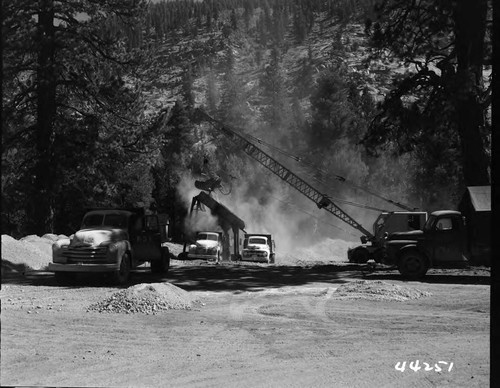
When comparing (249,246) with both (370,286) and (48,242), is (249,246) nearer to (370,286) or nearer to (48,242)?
(48,242)

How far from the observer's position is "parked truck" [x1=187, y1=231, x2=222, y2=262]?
32594 millimetres

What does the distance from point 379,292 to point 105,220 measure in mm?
8893

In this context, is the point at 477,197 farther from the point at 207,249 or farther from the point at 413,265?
the point at 207,249

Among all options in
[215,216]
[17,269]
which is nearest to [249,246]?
[215,216]

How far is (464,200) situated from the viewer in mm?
19953

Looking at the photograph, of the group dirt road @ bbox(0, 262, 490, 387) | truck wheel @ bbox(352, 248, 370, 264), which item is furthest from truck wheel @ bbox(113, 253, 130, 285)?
truck wheel @ bbox(352, 248, 370, 264)

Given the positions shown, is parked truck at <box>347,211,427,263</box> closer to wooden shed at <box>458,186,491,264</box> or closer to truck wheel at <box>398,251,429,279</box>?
truck wheel at <box>398,251,429,279</box>

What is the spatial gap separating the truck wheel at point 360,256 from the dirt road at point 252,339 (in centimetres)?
1696

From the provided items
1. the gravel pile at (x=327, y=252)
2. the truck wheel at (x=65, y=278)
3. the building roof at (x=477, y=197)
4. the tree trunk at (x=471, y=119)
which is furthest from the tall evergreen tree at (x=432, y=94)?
the gravel pile at (x=327, y=252)

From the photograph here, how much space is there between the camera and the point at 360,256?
114 feet

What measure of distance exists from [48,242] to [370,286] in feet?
50.4

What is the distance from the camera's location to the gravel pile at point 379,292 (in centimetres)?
1548

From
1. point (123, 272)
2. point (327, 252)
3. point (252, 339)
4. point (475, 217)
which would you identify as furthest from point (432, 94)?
point (327, 252)

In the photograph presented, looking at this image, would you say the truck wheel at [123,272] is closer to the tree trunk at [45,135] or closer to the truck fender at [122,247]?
the truck fender at [122,247]
